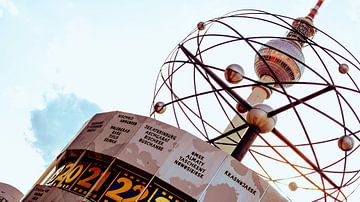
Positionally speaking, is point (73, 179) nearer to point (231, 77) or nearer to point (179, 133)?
point (179, 133)

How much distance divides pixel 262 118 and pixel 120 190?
3399 mm

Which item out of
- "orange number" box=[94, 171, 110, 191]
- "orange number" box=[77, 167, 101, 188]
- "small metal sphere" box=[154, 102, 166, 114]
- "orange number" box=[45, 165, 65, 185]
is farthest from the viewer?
"small metal sphere" box=[154, 102, 166, 114]

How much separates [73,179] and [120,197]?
1356 mm

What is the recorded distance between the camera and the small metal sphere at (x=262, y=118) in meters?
10.2

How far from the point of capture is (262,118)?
10.2 m

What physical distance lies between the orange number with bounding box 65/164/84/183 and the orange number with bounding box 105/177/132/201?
107 centimetres

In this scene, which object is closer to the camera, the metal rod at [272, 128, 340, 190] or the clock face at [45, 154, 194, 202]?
the clock face at [45, 154, 194, 202]

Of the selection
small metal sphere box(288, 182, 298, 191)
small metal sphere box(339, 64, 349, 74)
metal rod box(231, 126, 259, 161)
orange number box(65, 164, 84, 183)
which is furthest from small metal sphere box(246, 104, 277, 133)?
orange number box(65, 164, 84, 183)

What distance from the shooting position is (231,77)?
31.3 feet

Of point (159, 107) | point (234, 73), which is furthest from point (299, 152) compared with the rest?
point (159, 107)

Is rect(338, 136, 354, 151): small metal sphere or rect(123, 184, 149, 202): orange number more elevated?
rect(338, 136, 354, 151): small metal sphere

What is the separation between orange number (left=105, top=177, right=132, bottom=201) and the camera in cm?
942

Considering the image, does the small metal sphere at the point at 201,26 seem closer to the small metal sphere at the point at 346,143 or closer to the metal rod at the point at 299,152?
the metal rod at the point at 299,152

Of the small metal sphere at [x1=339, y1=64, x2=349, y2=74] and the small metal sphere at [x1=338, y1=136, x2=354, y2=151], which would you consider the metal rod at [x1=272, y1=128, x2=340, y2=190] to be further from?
the small metal sphere at [x1=339, y1=64, x2=349, y2=74]
